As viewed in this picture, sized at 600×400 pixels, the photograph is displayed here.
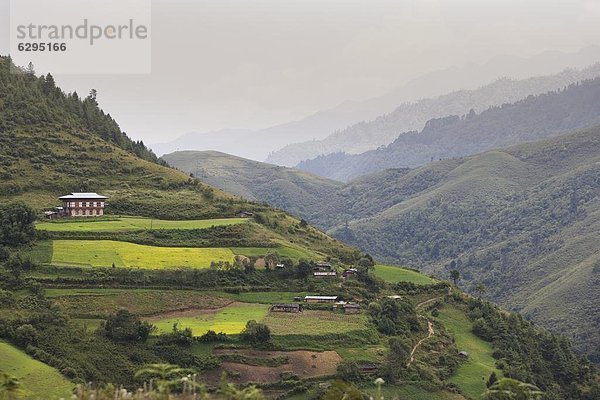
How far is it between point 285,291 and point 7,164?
42280mm

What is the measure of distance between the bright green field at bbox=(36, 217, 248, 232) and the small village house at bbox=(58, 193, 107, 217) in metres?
3.29

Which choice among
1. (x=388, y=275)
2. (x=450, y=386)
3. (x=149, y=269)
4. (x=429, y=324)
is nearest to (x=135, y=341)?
(x=149, y=269)

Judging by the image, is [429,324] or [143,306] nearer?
[143,306]

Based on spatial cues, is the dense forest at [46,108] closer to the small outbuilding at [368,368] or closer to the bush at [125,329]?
the bush at [125,329]

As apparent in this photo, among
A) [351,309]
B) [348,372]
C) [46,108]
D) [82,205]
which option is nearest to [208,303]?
[351,309]

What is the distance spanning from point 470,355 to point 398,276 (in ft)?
70.2

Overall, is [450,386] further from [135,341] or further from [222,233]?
[222,233]

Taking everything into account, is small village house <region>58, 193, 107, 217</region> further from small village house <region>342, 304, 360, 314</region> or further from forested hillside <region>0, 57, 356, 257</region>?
small village house <region>342, 304, 360, 314</region>

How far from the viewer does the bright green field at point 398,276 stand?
89456mm

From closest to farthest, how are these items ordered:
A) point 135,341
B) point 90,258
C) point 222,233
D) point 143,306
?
point 135,341 < point 143,306 < point 90,258 < point 222,233

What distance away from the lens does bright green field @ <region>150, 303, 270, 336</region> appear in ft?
202

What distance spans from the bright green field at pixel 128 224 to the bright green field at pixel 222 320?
18.7 metres

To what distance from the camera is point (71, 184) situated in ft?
307

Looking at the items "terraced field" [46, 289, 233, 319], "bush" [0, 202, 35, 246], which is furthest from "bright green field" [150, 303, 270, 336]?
"bush" [0, 202, 35, 246]
